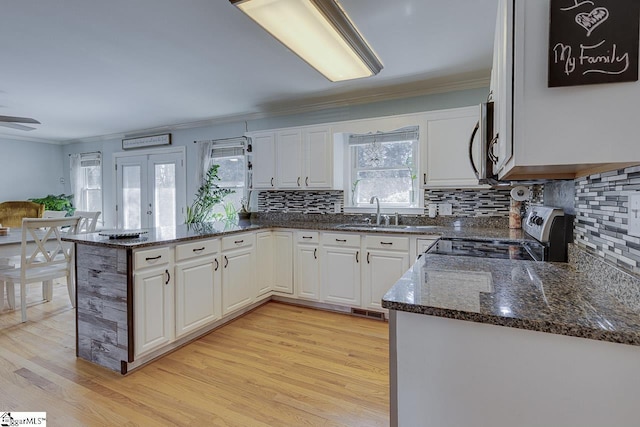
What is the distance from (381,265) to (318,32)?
2013 millimetres

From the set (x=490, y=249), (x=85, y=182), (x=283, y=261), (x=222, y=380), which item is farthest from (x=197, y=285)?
(x=85, y=182)

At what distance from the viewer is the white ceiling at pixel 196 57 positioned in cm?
210

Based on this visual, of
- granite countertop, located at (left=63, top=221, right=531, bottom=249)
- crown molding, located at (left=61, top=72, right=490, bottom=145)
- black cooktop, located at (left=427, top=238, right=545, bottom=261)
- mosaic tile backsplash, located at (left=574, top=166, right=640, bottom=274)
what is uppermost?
crown molding, located at (left=61, top=72, right=490, bottom=145)

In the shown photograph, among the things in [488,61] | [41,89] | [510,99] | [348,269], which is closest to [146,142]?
[41,89]

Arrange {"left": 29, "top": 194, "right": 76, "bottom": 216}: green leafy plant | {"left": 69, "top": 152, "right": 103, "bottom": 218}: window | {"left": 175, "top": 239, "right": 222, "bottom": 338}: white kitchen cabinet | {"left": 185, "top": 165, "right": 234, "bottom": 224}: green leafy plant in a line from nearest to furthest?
{"left": 175, "top": 239, "right": 222, "bottom": 338}: white kitchen cabinet < {"left": 185, "top": 165, "right": 234, "bottom": 224}: green leafy plant < {"left": 29, "top": 194, "right": 76, "bottom": 216}: green leafy plant < {"left": 69, "top": 152, "right": 103, "bottom": 218}: window

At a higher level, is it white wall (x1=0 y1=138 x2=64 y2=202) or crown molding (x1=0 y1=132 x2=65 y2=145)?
crown molding (x1=0 y1=132 x2=65 y2=145)

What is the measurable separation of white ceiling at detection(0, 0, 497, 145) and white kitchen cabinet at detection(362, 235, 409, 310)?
1591 mm

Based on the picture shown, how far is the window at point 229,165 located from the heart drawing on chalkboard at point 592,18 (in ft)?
13.8

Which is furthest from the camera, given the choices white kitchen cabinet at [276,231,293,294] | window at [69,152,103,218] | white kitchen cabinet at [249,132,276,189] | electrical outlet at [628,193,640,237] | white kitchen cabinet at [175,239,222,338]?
window at [69,152,103,218]

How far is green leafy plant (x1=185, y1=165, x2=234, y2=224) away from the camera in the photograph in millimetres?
4609

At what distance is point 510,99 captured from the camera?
0.94 m

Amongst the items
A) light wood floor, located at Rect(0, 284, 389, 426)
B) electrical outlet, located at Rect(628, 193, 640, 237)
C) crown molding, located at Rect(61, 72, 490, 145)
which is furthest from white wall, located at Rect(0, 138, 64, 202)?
electrical outlet, located at Rect(628, 193, 640, 237)

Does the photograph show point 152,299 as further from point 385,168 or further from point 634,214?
point 385,168

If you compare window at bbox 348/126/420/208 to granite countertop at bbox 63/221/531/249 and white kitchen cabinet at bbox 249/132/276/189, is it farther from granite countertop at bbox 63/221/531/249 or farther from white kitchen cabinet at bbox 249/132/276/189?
white kitchen cabinet at bbox 249/132/276/189
